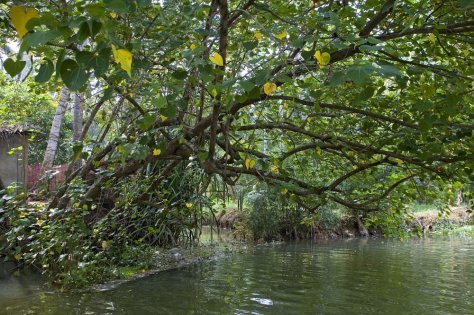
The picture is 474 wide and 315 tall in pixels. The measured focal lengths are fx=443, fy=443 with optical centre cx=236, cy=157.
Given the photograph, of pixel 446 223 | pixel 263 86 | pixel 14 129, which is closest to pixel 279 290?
pixel 263 86

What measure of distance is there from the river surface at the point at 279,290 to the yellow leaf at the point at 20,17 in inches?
149

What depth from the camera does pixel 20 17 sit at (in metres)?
1.30

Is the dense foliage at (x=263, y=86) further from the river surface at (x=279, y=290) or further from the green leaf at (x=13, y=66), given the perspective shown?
the river surface at (x=279, y=290)

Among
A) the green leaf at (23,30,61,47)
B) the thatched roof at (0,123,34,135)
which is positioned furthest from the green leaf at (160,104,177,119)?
the thatched roof at (0,123,34,135)

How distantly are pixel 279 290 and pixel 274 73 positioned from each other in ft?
11.1

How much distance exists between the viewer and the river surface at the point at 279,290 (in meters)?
4.78

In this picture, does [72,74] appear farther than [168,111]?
No

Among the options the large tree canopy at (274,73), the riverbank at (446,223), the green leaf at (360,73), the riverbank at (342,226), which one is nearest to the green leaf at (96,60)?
the large tree canopy at (274,73)

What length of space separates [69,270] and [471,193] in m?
4.82

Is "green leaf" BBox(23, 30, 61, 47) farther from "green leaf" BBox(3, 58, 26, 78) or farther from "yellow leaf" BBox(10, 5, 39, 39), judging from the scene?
"green leaf" BBox(3, 58, 26, 78)

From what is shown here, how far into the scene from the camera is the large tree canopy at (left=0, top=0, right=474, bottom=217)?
161cm

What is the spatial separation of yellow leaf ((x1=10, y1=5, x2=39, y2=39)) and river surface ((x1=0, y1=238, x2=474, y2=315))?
3780 millimetres

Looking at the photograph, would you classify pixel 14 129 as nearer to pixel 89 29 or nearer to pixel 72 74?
pixel 72 74

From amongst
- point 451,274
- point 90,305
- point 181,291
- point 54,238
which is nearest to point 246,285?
point 181,291
